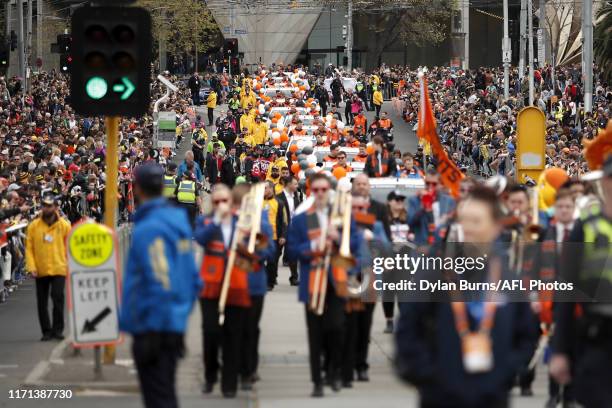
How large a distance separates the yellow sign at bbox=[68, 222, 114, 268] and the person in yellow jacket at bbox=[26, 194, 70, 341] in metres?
3.99

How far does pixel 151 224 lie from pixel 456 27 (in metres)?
85.1

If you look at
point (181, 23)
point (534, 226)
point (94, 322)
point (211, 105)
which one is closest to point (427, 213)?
point (534, 226)

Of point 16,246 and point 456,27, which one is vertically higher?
point 456,27

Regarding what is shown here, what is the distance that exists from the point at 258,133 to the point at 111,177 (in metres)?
33.6

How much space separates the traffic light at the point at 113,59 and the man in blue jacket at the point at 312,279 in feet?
5.59

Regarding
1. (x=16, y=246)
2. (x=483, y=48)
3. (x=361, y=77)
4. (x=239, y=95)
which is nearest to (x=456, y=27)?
(x=483, y=48)

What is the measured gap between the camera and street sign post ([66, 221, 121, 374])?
1425 cm

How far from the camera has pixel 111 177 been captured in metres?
→ 15.1

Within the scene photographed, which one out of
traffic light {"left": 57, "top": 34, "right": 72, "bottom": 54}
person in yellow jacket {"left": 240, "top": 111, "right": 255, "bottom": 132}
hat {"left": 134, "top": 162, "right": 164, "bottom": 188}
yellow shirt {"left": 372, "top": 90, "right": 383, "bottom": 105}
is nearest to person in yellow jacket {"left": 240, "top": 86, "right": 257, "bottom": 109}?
Answer: yellow shirt {"left": 372, "top": 90, "right": 383, "bottom": 105}

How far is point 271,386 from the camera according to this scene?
14133 millimetres

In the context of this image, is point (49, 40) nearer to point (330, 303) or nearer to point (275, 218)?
point (275, 218)

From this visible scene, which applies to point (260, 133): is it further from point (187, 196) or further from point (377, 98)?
point (187, 196)

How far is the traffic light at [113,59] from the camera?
13883 mm

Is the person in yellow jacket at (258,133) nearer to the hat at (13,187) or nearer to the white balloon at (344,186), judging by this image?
the hat at (13,187)
